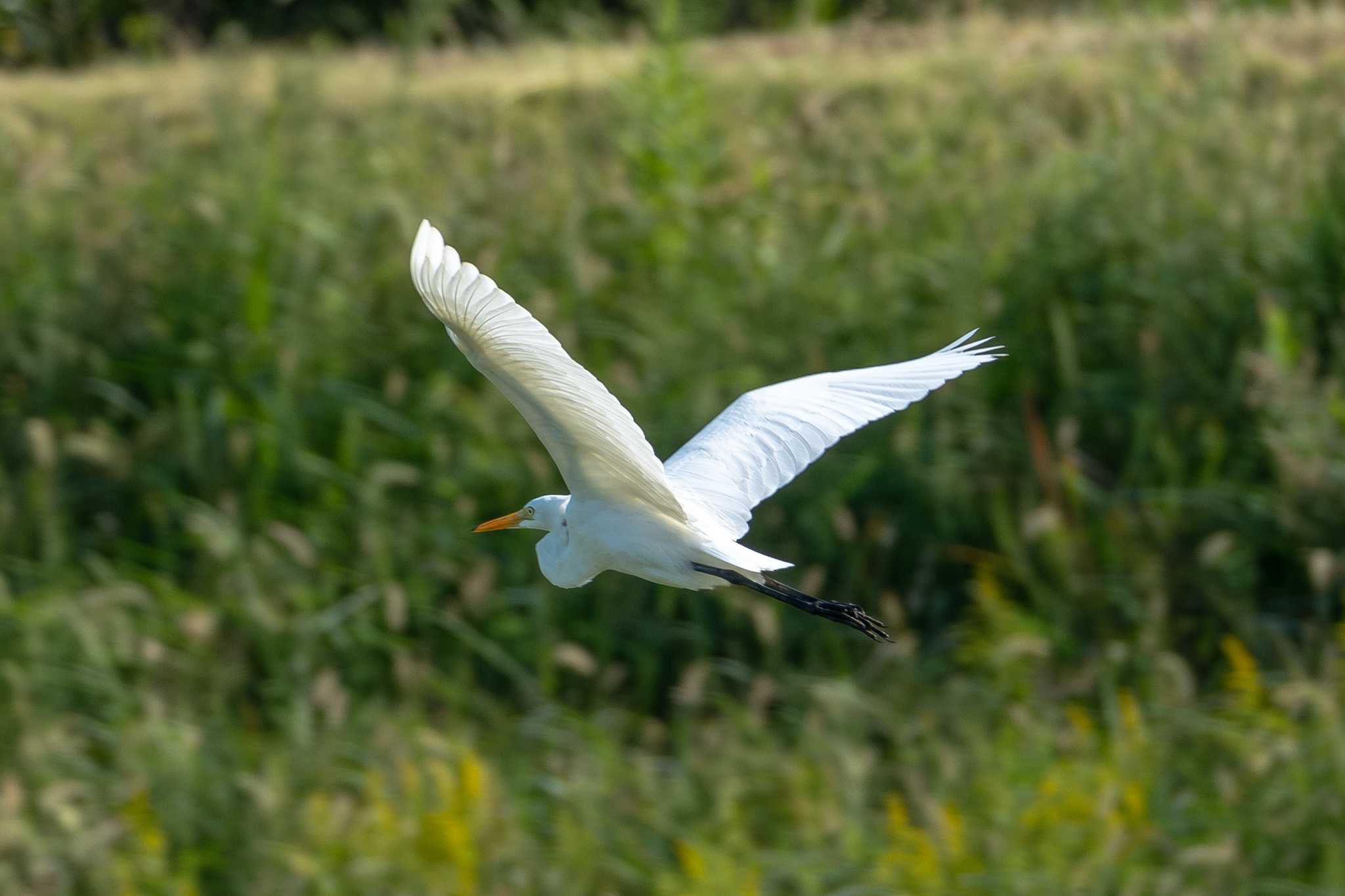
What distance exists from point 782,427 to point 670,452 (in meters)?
2.12

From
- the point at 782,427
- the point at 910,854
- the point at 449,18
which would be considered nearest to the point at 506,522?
the point at 782,427

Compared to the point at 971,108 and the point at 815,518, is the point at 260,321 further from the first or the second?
the point at 971,108

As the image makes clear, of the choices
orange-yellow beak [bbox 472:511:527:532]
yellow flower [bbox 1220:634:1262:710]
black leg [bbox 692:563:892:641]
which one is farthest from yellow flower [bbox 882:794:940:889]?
orange-yellow beak [bbox 472:511:527:532]

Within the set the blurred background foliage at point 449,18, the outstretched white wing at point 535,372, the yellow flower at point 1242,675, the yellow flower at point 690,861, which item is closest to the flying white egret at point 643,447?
the outstretched white wing at point 535,372

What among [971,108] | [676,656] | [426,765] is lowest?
[426,765]

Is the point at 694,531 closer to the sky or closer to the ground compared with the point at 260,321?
closer to the ground

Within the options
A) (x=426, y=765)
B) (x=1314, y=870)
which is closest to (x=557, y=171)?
(x=426, y=765)

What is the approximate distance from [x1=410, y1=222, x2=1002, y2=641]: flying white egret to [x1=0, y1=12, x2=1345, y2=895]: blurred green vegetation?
137 centimetres

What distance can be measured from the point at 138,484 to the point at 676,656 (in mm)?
1955

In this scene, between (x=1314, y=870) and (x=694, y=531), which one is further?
(x=1314, y=870)

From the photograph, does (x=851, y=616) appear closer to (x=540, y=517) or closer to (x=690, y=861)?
(x=540, y=517)

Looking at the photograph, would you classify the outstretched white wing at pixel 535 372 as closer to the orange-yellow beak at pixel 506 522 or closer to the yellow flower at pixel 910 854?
the orange-yellow beak at pixel 506 522

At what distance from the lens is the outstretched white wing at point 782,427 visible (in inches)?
119

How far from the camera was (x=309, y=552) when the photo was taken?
5.20 metres
